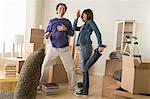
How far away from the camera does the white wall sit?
18.7ft

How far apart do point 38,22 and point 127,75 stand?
464 cm

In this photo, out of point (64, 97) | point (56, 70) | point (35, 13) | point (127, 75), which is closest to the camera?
point (127, 75)

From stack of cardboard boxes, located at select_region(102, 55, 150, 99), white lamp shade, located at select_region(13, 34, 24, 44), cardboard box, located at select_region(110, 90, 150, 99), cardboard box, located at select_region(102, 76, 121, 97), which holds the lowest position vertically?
cardboard box, located at select_region(102, 76, 121, 97)

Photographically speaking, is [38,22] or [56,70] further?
[38,22]

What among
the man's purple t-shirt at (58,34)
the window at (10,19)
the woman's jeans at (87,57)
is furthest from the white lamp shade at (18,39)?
the woman's jeans at (87,57)

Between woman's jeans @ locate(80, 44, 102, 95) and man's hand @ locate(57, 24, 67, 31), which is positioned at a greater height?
man's hand @ locate(57, 24, 67, 31)

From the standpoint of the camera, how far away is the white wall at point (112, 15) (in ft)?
18.7

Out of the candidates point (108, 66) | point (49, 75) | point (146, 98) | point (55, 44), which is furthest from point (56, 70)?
point (146, 98)

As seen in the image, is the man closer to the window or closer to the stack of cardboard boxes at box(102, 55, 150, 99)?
the stack of cardboard boxes at box(102, 55, 150, 99)

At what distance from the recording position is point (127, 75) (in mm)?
2518

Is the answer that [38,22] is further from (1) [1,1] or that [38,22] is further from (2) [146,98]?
(2) [146,98]

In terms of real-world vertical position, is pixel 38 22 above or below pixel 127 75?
above

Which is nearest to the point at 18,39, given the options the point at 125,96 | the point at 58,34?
the point at 58,34

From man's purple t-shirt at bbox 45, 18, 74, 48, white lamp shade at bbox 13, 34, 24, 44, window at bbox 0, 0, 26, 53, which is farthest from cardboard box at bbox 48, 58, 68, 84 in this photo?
window at bbox 0, 0, 26, 53
